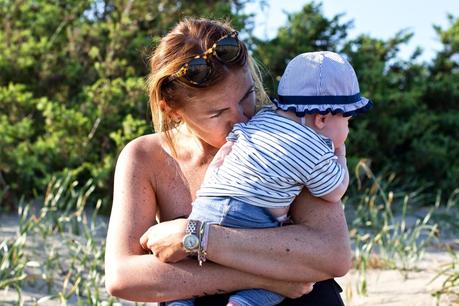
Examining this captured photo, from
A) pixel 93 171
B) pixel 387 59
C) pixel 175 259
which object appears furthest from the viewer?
pixel 387 59

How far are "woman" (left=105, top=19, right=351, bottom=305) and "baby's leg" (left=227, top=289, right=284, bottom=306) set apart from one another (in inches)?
0.8

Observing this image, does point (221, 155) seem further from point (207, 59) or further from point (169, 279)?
point (169, 279)

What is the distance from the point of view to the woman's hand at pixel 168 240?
263 centimetres

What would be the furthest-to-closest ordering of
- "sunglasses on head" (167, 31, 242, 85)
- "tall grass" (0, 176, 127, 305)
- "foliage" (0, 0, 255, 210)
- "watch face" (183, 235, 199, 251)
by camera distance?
"foliage" (0, 0, 255, 210)
"tall grass" (0, 176, 127, 305)
"sunglasses on head" (167, 31, 242, 85)
"watch face" (183, 235, 199, 251)

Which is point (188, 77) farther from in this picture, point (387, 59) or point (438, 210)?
point (387, 59)

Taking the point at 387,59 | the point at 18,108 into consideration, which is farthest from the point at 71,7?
the point at 387,59

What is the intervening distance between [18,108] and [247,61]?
14.4 ft

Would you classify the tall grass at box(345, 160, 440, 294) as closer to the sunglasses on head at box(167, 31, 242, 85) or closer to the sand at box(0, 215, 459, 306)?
the sand at box(0, 215, 459, 306)

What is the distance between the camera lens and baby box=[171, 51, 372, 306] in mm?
2625

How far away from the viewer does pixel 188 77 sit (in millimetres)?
2715

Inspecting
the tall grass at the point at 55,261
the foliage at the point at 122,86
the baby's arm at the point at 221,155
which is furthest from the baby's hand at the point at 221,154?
the foliage at the point at 122,86

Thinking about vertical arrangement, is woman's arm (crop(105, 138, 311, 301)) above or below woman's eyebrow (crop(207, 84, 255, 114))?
below

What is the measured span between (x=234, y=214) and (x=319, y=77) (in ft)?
1.53

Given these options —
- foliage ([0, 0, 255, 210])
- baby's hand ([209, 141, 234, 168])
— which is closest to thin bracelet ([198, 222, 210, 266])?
baby's hand ([209, 141, 234, 168])
